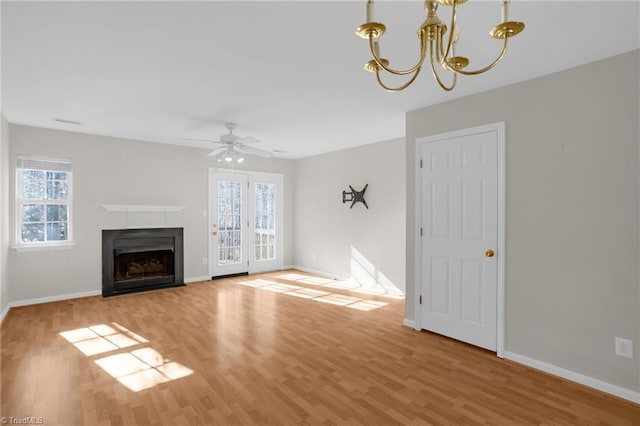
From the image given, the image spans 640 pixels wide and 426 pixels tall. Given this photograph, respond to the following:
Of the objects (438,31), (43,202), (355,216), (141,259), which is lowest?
(141,259)

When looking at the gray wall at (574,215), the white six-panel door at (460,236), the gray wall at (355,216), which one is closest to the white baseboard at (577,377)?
the gray wall at (574,215)

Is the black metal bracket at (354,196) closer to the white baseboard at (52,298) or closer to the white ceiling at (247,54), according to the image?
the white ceiling at (247,54)

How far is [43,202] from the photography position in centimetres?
474

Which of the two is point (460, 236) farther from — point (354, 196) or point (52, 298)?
point (52, 298)

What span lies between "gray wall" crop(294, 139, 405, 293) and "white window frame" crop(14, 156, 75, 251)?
4200 mm

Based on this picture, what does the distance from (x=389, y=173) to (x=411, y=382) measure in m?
3.58

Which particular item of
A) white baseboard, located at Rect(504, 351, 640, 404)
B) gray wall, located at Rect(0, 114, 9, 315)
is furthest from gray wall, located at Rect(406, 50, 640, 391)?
gray wall, located at Rect(0, 114, 9, 315)

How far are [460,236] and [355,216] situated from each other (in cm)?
283

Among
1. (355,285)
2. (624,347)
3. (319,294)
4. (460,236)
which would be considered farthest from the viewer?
(355,285)

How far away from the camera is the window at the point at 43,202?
4.59 m

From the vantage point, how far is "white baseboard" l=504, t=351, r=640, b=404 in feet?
7.82

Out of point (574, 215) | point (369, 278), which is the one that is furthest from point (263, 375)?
point (369, 278)

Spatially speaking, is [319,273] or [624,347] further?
[319,273]

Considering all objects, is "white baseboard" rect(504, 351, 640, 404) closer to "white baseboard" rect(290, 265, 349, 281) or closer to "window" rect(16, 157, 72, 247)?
"white baseboard" rect(290, 265, 349, 281)
